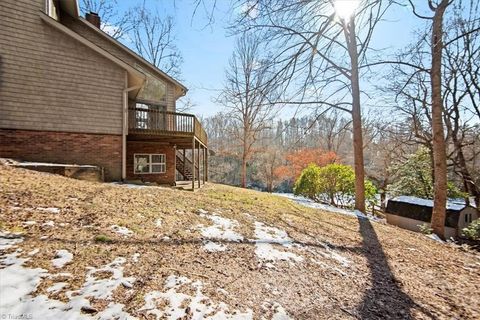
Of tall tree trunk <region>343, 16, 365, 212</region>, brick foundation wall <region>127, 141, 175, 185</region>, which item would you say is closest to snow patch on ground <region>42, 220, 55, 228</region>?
tall tree trunk <region>343, 16, 365, 212</region>

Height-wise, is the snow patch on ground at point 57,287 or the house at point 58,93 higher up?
the house at point 58,93

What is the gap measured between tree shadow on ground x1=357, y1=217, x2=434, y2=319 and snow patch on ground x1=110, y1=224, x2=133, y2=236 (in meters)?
3.26

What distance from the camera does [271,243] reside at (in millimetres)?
4328

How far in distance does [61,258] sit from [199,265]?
1.58 metres

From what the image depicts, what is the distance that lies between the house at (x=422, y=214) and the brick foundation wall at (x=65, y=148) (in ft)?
50.1

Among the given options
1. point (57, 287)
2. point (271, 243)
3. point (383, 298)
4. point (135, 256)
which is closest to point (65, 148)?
point (135, 256)

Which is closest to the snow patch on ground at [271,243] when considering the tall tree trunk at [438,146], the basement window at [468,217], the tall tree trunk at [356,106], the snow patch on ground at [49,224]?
the snow patch on ground at [49,224]

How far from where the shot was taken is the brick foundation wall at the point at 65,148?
8102 mm

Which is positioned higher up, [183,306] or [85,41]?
[85,41]

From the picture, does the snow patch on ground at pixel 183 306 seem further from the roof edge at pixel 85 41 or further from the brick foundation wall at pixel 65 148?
the roof edge at pixel 85 41

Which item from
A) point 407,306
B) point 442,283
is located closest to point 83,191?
point 407,306

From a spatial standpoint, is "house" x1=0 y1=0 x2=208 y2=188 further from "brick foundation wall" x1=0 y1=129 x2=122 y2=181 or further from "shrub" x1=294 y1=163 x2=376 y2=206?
"shrub" x1=294 y1=163 x2=376 y2=206

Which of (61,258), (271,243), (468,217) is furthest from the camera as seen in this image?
(468,217)

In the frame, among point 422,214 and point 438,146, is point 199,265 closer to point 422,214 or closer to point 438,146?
point 438,146
